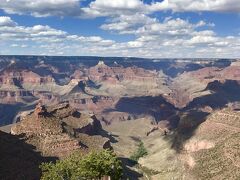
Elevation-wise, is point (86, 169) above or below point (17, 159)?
above

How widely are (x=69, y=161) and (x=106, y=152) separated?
8758 mm

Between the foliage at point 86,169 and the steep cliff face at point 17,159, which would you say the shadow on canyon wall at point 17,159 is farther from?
the foliage at point 86,169

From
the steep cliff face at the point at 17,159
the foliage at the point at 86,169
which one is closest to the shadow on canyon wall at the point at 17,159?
the steep cliff face at the point at 17,159

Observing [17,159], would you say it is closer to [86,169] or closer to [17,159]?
[17,159]

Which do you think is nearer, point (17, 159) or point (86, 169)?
point (86, 169)

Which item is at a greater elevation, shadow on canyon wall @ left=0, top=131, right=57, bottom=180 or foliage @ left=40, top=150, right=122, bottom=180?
foliage @ left=40, top=150, right=122, bottom=180

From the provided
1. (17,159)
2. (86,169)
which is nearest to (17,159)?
(17,159)

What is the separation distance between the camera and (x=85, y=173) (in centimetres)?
9738

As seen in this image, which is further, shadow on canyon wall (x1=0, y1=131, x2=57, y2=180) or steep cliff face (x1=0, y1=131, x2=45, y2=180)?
steep cliff face (x1=0, y1=131, x2=45, y2=180)

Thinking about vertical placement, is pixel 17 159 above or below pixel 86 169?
below

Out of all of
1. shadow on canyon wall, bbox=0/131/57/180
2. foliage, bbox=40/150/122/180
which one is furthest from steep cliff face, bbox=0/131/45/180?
foliage, bbox=40/150/122/180

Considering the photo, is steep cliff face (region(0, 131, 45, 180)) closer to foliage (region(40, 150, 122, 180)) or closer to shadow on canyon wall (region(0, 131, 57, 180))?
shadow on canyon wall (region(0, 131, 57, 180))

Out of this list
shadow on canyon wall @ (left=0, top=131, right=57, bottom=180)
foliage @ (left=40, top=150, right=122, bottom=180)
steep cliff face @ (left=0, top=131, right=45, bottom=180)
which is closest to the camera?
foliage @ (left=40, top=150, right=122, bottom=180)

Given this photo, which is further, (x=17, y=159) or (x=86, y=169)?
(x=17, y=159)
